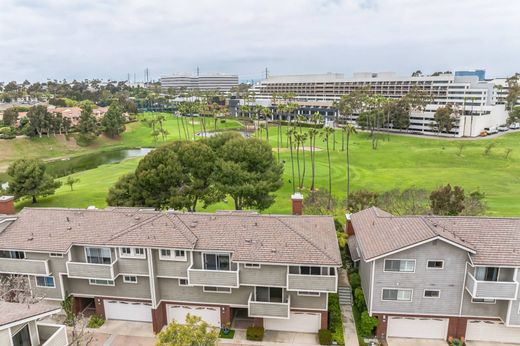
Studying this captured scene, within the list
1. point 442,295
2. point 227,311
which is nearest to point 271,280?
point 227,311

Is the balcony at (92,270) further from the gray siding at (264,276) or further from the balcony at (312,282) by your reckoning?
the balcony at (312,282)

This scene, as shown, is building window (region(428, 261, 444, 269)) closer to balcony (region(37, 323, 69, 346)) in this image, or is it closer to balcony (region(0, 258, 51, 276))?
balcony (region(37, 323, 69, 346))

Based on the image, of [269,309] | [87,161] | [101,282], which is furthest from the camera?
[87,161]

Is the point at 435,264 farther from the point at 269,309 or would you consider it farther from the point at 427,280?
the point at 269,309

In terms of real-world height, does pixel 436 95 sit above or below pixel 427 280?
above

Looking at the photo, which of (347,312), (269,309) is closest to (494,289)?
(347,312)
